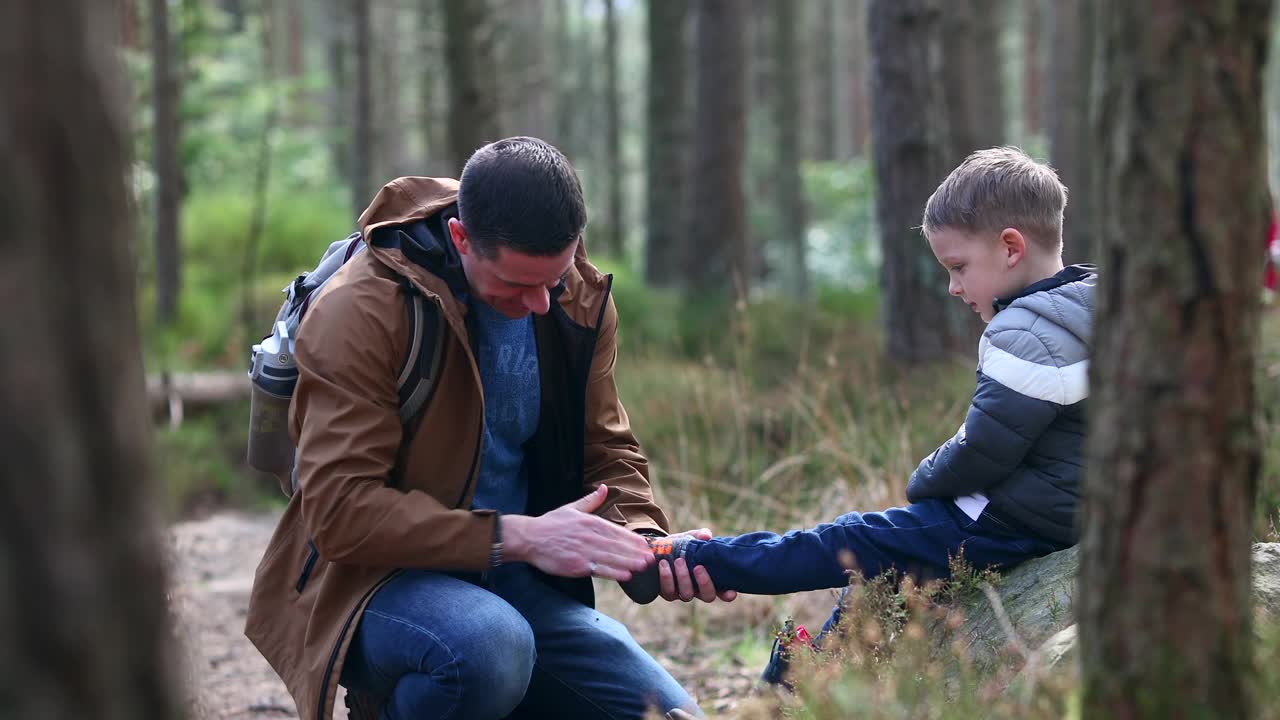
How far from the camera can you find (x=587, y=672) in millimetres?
3326

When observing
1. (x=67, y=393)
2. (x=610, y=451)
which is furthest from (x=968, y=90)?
(x=67, y=393)

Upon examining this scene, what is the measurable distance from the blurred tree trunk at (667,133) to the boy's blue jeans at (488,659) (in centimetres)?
890

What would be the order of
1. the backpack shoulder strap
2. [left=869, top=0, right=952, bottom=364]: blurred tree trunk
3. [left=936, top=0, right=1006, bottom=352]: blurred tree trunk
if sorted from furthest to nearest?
[left=936, top=0, right=1006, bottom=352]: blurred tree trunk, [left=869, top=0, right=952, bottom=364]: blurred tree trunk, the backpack shoulder strap

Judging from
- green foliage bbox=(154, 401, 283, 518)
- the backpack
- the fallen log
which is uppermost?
the backpack

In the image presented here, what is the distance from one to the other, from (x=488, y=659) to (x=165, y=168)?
8649mm

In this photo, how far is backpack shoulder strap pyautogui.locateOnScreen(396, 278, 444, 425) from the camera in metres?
3.04

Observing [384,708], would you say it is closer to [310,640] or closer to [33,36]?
[310,640]

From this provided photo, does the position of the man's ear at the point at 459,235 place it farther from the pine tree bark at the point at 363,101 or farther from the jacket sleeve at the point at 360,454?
the pine tree bark at the point at 363,101

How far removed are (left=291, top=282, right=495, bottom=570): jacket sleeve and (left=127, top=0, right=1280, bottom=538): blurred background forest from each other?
0.41m

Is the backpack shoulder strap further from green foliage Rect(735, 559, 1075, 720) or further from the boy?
green foliage Rect(735, 559, 1075, 720)

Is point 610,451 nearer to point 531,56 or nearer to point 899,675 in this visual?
point 899,675

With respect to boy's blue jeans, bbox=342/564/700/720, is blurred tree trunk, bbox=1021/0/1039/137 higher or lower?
higher

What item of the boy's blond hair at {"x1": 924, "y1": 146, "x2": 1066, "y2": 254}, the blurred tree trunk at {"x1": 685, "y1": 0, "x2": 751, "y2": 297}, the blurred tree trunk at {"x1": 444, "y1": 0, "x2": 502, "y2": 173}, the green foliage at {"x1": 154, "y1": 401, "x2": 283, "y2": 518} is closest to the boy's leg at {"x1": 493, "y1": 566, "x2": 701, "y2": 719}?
the boy's blond hair at {"x1": 924, "y1": 146, "x2": 1066, "y2": 254}

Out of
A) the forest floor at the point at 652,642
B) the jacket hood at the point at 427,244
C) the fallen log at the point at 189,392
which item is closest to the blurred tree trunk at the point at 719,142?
the fallen log at the point at 189,392
